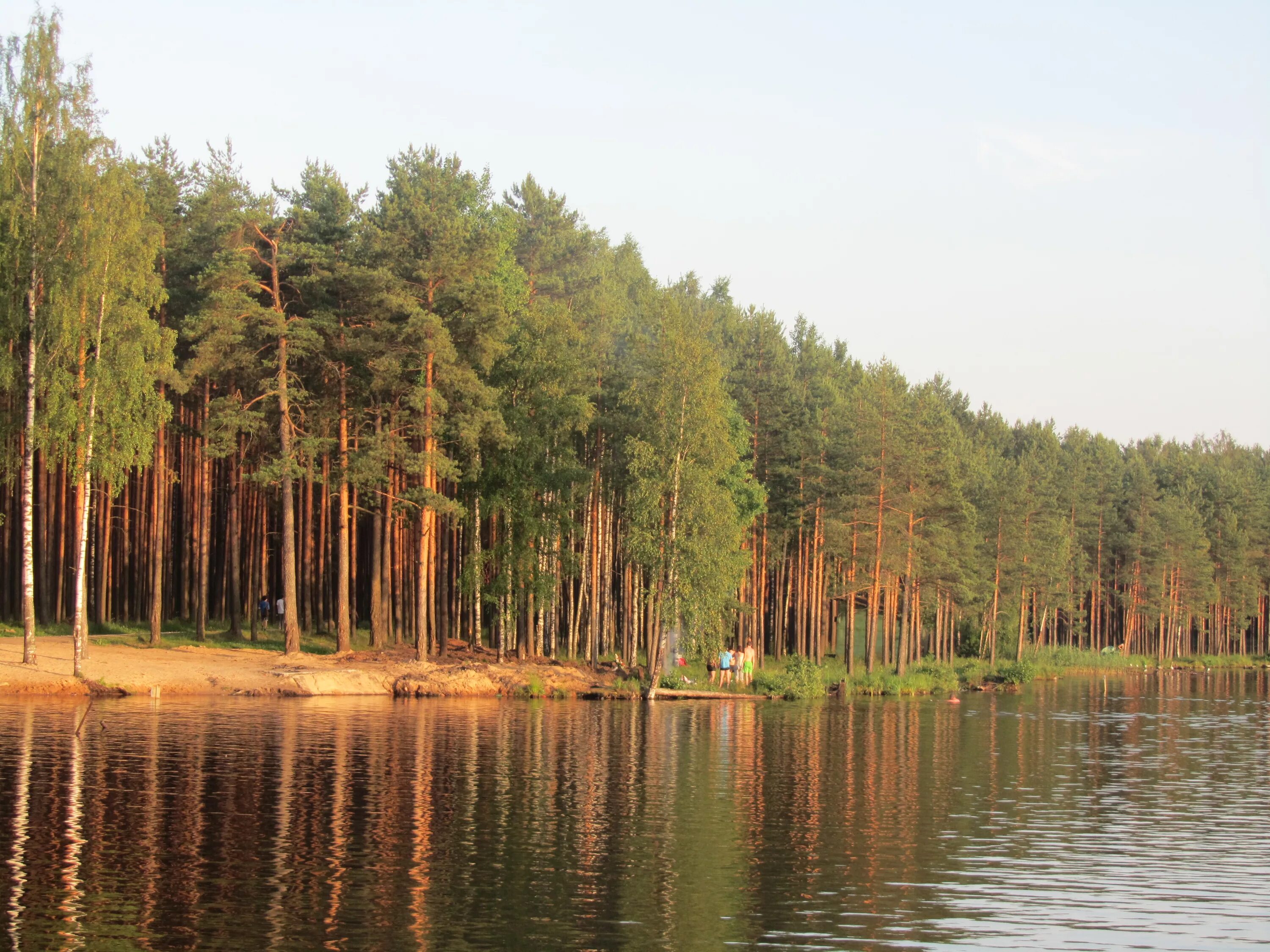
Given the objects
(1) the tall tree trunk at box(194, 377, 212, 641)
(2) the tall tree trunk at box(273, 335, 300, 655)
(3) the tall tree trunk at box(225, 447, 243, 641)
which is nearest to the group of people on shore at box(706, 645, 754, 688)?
(2) the tall tree trunk at box(273, 335, 300, 655)

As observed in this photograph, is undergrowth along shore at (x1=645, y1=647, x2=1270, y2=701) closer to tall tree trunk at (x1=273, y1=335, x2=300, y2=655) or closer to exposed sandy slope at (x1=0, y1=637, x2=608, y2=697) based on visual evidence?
exposed sandy slope at (x1=0, y1=637, x2=608, y2=697)

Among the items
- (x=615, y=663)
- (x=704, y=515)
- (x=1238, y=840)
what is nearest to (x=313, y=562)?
(x=615, y=663)

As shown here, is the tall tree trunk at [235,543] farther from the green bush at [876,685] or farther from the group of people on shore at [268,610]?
the green bush at [876,685]

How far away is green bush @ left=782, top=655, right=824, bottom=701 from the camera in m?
57.2

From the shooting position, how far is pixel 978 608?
9100 centimetres

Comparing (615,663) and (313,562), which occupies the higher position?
(313,562)

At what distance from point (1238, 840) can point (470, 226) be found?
199 feet

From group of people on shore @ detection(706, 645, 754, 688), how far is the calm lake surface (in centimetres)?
1733

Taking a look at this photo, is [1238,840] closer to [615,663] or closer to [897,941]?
[897,941]

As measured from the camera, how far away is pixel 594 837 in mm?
21359

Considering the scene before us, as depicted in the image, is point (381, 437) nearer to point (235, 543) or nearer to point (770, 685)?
point (235, 543)

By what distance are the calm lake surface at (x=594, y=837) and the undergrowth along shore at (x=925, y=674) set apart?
17.4 meters

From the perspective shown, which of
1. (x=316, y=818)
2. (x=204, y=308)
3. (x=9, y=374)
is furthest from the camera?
(x=204, y=308)

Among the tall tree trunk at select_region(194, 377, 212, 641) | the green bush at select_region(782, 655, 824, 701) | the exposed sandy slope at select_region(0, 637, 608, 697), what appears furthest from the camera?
the green bush at select_region(782, 655, 824, 701)
